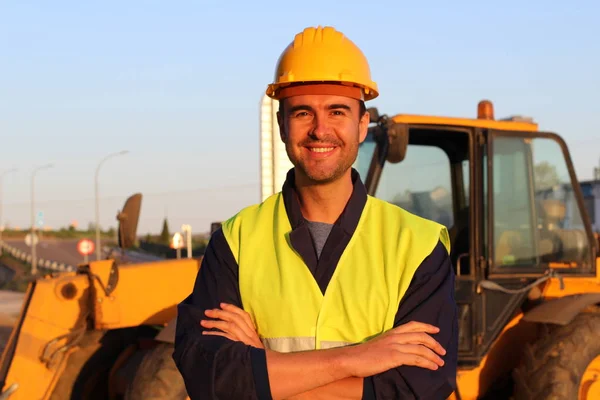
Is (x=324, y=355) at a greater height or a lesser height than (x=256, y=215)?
lesser

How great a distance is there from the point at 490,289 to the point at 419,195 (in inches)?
37.1

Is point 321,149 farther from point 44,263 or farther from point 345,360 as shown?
point 44,263

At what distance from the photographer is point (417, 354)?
2.81 metres

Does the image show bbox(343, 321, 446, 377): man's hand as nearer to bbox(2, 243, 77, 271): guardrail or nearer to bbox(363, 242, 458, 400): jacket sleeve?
bbox(363, 242, 458, 400): jacket sleeve

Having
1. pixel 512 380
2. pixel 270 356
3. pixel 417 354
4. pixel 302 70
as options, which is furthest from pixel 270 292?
pixel 512 380

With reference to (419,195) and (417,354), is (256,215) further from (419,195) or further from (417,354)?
(419,195)

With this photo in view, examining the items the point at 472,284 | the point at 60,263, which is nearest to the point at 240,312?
the point at 472,284

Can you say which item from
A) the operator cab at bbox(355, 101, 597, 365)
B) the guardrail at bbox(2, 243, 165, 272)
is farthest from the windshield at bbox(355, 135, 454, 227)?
the guardrail at bbox(2, 243, 165, 272)

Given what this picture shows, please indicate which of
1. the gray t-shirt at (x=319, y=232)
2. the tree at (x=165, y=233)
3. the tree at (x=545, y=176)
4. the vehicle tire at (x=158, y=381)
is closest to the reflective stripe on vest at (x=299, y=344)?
the gray t-shirt at (x=319, y=232)

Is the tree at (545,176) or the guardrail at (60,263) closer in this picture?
the tree at (545,176)

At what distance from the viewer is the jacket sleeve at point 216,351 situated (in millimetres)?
2756

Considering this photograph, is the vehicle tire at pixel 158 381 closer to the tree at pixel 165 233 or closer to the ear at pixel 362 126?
the ear at pixel 362 126

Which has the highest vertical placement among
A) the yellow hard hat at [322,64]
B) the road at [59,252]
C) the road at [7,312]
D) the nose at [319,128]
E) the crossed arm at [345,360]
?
the yellow hard hat at [322,64]

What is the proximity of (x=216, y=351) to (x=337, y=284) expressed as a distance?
1.30 ft
